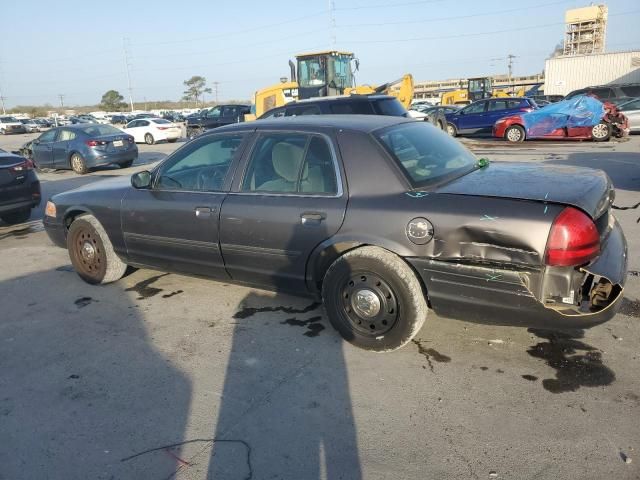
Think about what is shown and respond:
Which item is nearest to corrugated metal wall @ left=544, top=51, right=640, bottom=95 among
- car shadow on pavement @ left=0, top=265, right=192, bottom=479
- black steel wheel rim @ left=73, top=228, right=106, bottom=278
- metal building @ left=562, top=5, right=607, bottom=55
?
metal building @ left=562, top=5, right=607, bottom=55

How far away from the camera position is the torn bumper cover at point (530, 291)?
292 centimetres

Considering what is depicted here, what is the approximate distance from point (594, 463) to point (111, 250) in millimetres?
4323

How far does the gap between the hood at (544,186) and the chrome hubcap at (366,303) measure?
2.69ft

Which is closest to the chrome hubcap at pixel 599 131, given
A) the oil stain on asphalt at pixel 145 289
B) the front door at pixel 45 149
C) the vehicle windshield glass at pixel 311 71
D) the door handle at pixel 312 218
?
the vehicle windshield glass at pixel 311 71

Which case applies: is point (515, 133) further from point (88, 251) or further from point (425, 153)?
point (88, 251)

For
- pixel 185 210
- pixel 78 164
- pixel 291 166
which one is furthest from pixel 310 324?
pixel 78 164

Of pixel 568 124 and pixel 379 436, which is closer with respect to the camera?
pixel 379 436

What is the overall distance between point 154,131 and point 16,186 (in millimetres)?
16732

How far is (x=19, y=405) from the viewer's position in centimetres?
311

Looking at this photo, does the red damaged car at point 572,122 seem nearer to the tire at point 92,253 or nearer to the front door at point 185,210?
the front door at point 185,210

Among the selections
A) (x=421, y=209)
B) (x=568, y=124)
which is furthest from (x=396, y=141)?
(x=568, y=124)

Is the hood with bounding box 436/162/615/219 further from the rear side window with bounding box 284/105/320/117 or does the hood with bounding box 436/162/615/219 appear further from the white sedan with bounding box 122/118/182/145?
the white sedan with bounding box 122/118/182/145

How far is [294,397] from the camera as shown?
9.98ft

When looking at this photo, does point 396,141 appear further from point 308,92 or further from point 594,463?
point 308,92
